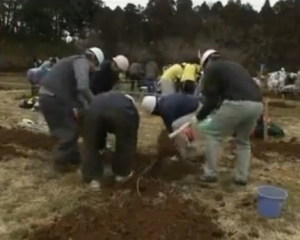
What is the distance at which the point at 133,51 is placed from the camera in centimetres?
2884

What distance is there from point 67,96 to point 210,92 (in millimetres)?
1503

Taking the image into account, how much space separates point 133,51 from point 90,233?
83.2ft

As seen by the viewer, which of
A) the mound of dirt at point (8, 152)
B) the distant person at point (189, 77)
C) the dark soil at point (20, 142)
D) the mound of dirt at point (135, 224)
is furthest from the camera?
the distant person at point (189, 77)

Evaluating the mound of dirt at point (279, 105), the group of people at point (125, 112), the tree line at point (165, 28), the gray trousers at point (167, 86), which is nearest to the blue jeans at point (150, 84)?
the mound of dirt at point (279, 105)

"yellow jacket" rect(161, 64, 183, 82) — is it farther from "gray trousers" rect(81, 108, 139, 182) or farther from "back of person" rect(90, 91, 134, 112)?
"back of person" rect(90, 91, 134, 112)

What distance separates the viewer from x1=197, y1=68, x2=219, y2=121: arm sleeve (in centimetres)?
506

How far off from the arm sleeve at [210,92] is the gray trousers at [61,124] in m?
1.43

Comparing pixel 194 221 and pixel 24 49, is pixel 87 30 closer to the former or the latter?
pixel 24 49

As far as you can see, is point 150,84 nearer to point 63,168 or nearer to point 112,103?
point 63,168

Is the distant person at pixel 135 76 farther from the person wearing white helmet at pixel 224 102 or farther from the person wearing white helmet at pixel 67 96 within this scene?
the person wearing white helmet at pixel 224 102

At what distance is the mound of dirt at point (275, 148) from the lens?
23.5 ft

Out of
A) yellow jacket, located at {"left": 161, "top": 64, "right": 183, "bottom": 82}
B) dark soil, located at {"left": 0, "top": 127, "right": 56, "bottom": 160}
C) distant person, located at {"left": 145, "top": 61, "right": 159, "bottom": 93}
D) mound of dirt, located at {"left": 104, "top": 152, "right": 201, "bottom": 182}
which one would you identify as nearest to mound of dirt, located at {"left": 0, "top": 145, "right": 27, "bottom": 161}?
dark soil, located at {"left": 0, "top": 127, "right": 56, "bottom": 160}

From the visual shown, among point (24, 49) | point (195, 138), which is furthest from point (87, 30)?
point (195, 138)

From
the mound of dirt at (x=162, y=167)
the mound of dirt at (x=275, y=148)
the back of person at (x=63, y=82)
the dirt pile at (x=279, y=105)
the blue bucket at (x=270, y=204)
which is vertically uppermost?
the back of person at (x=63, y=82)
